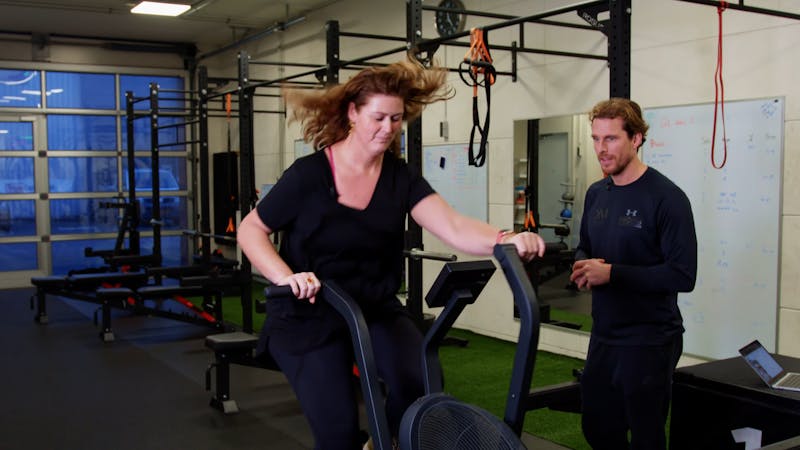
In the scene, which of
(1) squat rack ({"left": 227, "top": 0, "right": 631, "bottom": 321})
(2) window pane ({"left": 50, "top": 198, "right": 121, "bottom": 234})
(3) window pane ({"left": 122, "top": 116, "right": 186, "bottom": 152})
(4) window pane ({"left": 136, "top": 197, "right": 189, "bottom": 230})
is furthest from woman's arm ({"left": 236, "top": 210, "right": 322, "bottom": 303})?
(4) window pane ({"left": 136, "top": 197, "right": 189, "bottom": 230})

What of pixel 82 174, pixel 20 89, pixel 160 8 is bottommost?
A: pixel 82 174

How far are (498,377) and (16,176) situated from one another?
316 inches

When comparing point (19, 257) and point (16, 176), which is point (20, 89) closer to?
point (16, 176)

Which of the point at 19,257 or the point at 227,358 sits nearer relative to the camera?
the point at 227,358

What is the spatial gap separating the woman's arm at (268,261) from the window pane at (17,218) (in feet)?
31.5

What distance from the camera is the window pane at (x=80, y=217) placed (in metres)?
10.7

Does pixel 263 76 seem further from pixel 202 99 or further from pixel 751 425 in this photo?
pixel 751 425

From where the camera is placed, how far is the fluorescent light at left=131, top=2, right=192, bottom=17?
8.34 m

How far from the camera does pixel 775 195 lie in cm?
437

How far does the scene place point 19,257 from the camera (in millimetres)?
10523

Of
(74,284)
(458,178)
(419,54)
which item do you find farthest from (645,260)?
(74,284)

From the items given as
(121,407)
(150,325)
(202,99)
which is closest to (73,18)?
(202,99)

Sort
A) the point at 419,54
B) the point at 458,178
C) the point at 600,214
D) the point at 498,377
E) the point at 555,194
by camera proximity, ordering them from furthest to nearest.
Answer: the point at 458,178, the point at 555,194, the point at 498,377, the point at 419,54, the point at 600,214

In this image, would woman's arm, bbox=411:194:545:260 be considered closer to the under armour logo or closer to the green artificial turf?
the under armour logo
